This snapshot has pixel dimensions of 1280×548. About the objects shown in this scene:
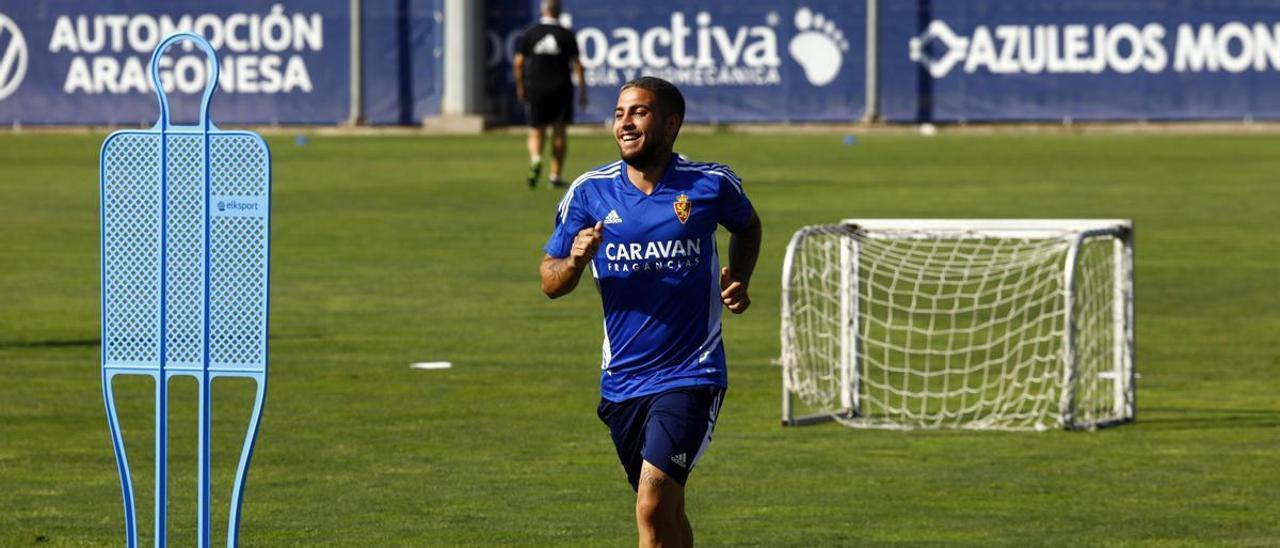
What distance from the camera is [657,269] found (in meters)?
7.29

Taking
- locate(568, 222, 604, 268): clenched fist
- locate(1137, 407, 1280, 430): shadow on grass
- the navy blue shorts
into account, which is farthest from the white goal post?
locate(568, 222, 604, 268): clenched fist

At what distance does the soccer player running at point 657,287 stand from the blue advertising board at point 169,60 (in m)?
41.0

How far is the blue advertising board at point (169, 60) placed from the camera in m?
48.7

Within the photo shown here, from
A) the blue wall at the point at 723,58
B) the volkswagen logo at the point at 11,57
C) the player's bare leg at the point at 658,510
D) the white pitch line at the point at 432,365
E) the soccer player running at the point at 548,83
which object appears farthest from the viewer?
the volkswagen logo at the point at 11,57

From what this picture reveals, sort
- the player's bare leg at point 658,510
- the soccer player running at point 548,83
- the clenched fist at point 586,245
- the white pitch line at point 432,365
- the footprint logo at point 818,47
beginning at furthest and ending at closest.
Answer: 1. the footprint logo at point 818,47
2. the soccer player running at point 548,83
3. the white pitch line at point 432,365
4. the player's bare leg at point 658,510
5. the clenched fist at point 586,245

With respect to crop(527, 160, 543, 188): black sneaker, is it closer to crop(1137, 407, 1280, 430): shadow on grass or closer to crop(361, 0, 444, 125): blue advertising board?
crop(1137, 407, 1280, 430): shadow on grass

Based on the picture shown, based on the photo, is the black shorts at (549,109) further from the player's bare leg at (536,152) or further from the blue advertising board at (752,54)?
the blue advertising board at (752,54)

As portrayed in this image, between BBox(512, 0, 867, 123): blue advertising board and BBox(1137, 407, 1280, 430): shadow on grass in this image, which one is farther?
BBox(512, 0, 867, 123): blue advertising board

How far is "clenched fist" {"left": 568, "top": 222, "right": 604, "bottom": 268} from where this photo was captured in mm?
6961

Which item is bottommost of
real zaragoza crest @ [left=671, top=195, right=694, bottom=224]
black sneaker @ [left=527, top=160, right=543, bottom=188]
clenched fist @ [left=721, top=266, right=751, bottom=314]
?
clenched fist @ [left=721, top=266, right=751, bottom=314]

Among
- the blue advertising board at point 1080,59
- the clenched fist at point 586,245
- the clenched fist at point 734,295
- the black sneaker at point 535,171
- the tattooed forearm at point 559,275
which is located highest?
the blue advertising board at point 1080,59

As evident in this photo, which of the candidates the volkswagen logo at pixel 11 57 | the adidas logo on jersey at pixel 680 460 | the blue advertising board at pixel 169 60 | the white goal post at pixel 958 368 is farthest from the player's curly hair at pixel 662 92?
the volkswagen logo at pixel 11 57

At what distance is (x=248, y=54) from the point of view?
48.9 meters

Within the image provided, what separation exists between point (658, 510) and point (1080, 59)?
38.4 meters
